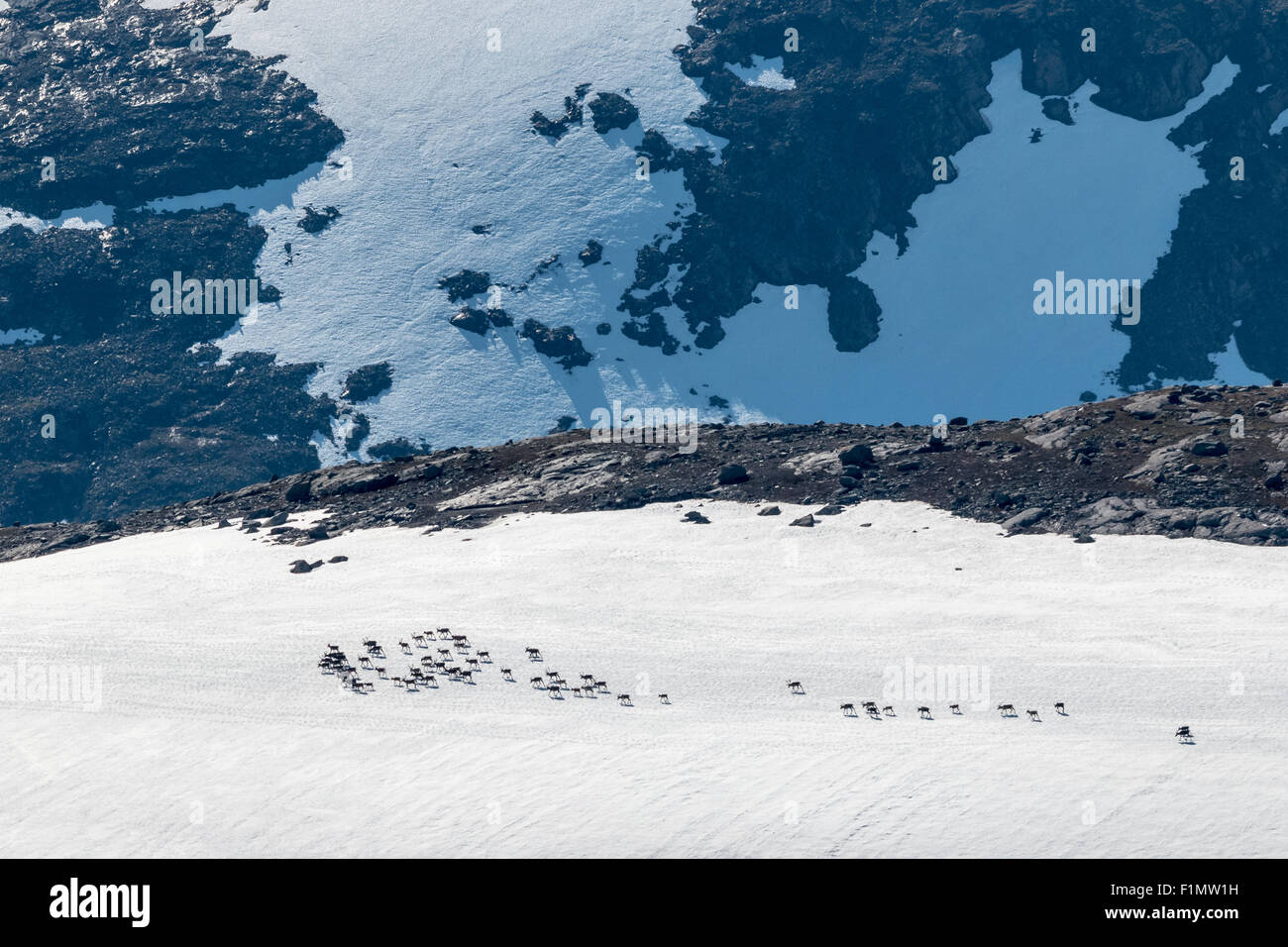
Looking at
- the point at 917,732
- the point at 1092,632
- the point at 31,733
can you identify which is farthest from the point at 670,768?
the point at 31,733

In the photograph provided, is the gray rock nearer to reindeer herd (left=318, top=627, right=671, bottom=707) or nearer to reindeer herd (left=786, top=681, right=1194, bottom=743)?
reindeer herd (left=318, top=627, right=671, bottom=707)

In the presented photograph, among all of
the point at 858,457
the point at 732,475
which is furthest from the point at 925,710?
the point at 732,475

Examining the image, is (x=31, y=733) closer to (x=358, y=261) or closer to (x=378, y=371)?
(x=378, y=371)

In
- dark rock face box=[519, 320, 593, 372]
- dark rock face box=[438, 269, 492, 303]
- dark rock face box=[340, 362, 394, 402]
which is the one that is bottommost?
dark rock face box=[340, 362, 394, 402]

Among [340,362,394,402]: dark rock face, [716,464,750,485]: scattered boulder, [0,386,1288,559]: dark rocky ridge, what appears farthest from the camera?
[340,362,394,402]: dark rock face

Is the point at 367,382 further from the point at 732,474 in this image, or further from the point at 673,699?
the point at 673,699

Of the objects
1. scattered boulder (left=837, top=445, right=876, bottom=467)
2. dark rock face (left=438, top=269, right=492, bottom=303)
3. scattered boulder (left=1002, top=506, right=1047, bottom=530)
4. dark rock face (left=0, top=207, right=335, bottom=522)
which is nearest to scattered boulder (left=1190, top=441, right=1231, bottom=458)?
scattered boulder (left=1002, top=506, right=1047, bottom=530)
